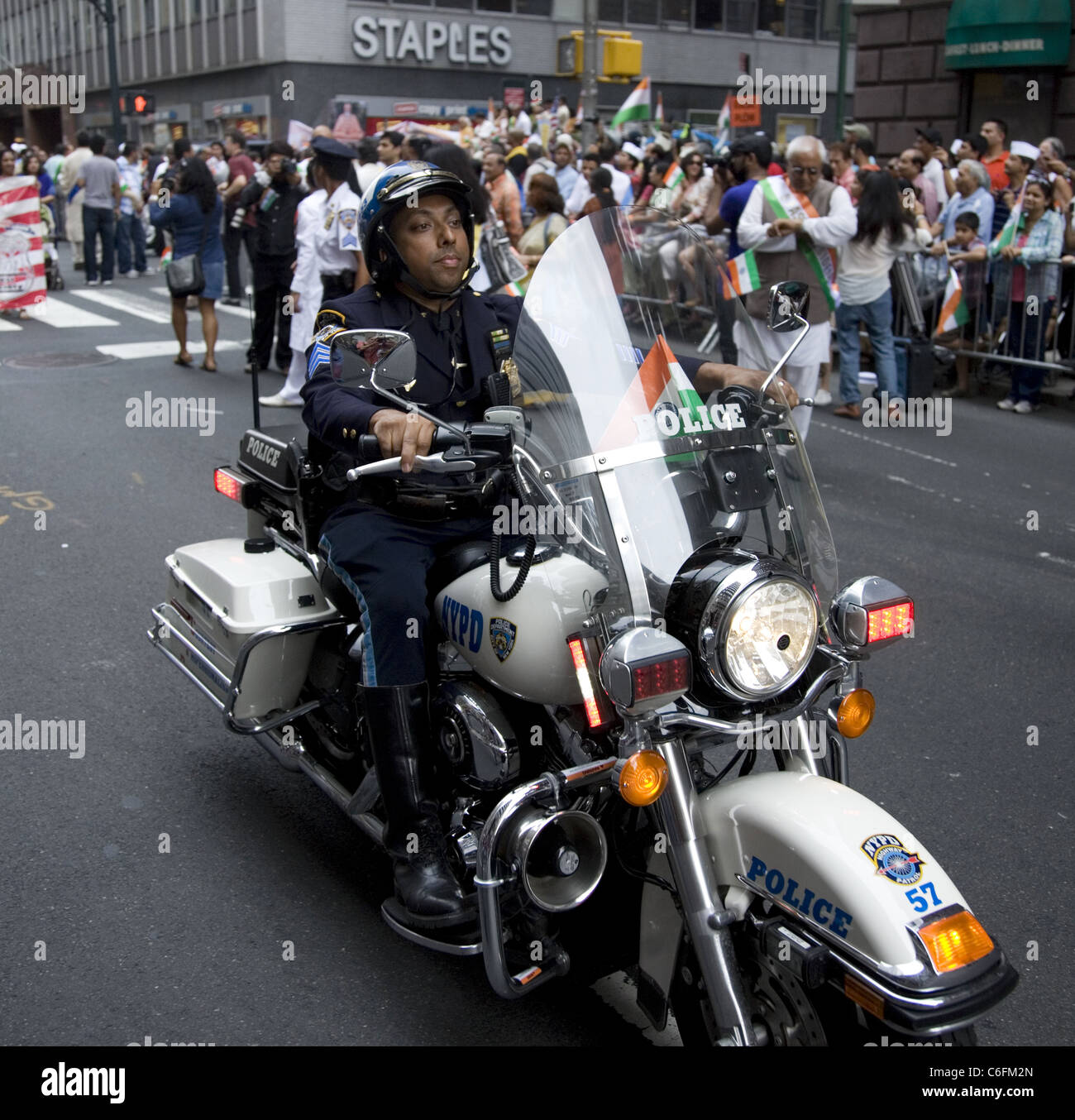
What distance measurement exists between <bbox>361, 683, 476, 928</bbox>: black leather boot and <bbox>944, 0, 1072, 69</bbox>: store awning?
16541 millimetres

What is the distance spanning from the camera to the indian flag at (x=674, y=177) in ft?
53.4

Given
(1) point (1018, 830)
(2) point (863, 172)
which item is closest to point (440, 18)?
(2) point (863, 172)

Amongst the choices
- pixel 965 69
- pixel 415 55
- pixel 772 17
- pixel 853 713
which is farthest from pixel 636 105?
pixel 772 17

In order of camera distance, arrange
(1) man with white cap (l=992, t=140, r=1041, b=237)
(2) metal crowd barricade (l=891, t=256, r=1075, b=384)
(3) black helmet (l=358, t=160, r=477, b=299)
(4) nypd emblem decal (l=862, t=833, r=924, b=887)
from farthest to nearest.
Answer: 1. (1) man with white cap (l=992, t=140, r=1041, b=237)
2. (2) metal crowd barricade (l=891, t=256, r=1075, b=384)
3. (3) black helmet (l=358, t=160, r=477, b=299)
4. (4) nypd emblem decal (l=862, t=833, r=924, b=887)

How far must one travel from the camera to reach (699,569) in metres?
2.61

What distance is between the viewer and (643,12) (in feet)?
143

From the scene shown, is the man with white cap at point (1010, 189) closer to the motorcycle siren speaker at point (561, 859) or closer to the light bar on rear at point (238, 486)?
the light bar on rear at point (238, 486)

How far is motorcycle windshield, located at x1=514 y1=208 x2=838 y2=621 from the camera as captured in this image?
2.70 metres

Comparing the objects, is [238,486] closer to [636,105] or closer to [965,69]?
[965,69]

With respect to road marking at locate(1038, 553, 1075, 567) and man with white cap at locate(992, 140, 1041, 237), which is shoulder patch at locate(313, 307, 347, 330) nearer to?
road marking at locate(1038, 553, 1075, 567)

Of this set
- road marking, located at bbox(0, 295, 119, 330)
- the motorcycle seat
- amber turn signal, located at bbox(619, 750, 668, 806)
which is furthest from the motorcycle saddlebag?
road marking, located at bbox(0, 295, 119, 330)

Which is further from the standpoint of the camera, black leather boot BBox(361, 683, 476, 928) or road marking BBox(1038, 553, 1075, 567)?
road marking BBox(1038, 553, 1075, 567)

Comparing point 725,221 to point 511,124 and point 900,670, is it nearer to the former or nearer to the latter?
point 900,670

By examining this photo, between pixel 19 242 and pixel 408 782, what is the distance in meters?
14.5
